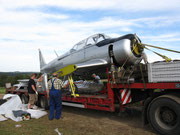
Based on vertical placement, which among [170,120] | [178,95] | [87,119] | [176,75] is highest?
[176,75]

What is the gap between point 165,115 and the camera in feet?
13.8

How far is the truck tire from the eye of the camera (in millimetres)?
3941

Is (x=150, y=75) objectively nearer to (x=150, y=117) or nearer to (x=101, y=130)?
(x=150, y=117)

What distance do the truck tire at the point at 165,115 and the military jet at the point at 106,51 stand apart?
2.01m

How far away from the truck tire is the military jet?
2.01 meters

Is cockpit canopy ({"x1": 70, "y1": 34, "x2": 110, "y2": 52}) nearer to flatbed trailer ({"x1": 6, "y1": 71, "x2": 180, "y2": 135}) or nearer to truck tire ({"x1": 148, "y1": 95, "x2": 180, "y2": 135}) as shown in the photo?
flatbed trailer ({"x1": 6, "y1": 71, "x2": 180, "y2": 135})

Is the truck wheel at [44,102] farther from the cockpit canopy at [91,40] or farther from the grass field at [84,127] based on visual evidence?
the cockpit canopy at [91,40]

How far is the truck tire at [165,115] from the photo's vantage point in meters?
3.94

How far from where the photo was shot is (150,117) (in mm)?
4379

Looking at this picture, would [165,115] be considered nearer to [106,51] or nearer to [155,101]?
[155,101]

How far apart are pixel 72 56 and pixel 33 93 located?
2583 mm

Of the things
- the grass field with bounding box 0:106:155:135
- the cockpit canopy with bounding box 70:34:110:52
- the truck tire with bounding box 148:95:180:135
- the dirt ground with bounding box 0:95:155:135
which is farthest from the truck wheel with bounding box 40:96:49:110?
the truck tire with bounding box 148:95:180:135

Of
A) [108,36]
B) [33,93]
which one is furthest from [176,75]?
[33,93]

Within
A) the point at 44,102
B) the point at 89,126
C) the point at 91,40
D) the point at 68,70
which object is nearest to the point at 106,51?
the point at 91,40
